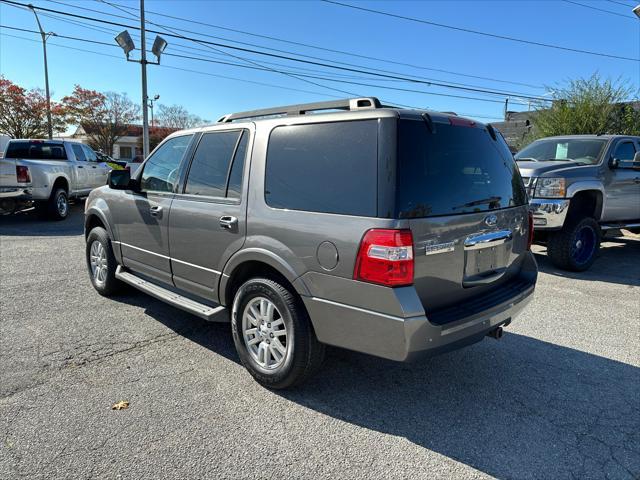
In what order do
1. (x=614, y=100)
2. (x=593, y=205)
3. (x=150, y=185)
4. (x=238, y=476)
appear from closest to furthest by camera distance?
(x=238, y=476), (x=150, y=185), (x=593, y=205), (x=614, y=100)

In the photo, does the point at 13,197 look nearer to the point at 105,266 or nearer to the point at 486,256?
the point at 105,266

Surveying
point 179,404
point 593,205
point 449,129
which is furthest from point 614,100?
point 179,404

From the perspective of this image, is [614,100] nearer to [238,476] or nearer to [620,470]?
[620,470]

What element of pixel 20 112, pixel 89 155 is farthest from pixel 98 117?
pixel 89 155

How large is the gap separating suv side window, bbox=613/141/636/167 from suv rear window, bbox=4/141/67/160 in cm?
1283

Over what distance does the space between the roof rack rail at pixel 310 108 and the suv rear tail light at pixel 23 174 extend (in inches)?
325

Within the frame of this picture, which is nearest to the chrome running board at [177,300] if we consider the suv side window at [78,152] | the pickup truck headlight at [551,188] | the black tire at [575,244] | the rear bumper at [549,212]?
the rear bumper at [549,212]

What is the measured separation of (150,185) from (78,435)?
94.8 inches

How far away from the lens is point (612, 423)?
2855 millimetres

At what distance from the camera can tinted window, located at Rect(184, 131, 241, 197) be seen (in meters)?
3.53

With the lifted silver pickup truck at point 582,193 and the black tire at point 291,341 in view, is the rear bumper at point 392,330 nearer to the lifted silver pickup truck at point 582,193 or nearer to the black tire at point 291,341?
the black tire at point 291,341

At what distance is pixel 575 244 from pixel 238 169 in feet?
18.4

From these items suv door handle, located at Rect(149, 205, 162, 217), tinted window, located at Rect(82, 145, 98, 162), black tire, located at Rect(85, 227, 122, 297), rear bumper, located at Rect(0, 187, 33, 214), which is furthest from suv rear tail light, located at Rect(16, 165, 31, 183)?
suv door handle, located at Rect(149, 205, 162, 217)

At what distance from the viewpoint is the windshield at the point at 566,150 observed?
7.27 metres
